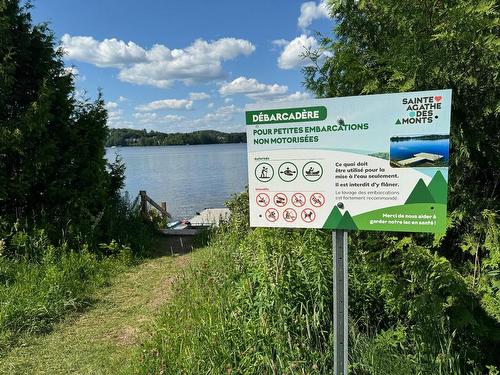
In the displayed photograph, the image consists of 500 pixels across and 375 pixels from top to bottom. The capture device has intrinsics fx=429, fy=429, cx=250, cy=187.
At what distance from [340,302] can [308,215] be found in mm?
594

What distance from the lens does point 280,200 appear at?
287 centimetres

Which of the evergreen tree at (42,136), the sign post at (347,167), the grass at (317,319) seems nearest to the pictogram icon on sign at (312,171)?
the sign post at (347,167)

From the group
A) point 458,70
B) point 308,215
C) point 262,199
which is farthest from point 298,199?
point 458,70

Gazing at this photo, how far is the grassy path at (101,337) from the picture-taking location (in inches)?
168

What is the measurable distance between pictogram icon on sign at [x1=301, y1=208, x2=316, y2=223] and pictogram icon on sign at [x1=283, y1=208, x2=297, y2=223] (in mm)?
62

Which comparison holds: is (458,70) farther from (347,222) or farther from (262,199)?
(262,199)

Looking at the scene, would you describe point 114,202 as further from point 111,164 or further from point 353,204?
point 353,204

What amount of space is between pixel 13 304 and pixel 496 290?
17.4 feet

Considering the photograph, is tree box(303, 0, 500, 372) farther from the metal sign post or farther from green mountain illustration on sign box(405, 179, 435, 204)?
green mountain illustration on sign box(405, 179, 435, 204)

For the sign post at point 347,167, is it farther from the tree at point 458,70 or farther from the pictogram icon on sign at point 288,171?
the tree at point 458,70

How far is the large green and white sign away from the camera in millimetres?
2455

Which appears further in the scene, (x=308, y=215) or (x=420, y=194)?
(x=308, y=215)

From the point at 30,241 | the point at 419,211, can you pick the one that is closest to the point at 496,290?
the point at 419,211

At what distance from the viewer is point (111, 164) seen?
34.4ft
